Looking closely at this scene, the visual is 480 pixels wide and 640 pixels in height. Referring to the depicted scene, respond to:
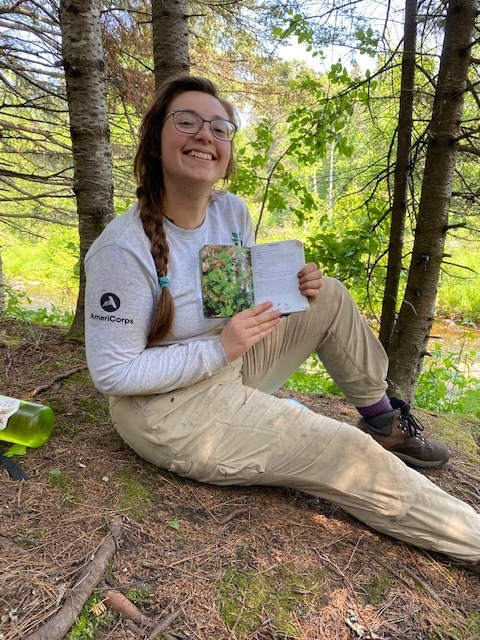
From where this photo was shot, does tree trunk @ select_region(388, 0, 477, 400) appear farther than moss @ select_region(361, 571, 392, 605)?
Yes

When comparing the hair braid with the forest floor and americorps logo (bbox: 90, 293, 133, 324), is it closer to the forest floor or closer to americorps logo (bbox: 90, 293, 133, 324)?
americorps logo (bbox: 90, 293, 133, 324)

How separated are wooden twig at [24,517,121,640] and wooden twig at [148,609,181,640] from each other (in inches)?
7.4

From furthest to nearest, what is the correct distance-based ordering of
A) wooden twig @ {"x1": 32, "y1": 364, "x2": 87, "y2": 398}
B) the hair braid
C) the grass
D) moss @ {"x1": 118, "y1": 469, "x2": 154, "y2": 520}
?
the grass < wooden twig @ {"x1": 32, "y1": 364, "x2": 87, "y2": 398} < the hair braid < moss @ {"x1": 118, "y1": 469, "x2": 154, "y2": 520}

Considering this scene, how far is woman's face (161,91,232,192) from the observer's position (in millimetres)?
1604

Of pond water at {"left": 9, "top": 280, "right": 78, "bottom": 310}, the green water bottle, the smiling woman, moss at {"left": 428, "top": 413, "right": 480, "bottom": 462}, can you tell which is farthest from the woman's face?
pond water at {"left": 9, "top": 280, "right": 78, "bottom": 310}

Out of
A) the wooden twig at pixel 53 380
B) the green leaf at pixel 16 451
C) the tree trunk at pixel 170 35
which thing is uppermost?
the tree trunk at pixel 170 35

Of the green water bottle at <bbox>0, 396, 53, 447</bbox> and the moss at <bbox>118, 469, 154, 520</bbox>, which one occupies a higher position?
the green water bottle at <bbox>0, 396, 53, 447</bbox>

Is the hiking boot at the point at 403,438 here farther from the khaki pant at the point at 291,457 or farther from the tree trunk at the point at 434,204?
the tree trunk at the point at 434,204

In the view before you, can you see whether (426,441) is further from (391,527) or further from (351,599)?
(351,599)

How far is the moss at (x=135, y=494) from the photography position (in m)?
1.44

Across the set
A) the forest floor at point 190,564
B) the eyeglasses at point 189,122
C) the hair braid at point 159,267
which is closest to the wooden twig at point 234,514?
the forest floor at point 190,564

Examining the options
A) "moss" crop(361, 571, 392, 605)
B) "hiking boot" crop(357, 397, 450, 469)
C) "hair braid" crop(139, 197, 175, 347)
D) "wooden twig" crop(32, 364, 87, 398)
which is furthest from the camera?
"wooden twig" crop(32, 364, 87, 398)

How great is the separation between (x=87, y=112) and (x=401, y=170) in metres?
2.05

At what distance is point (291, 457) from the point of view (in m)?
1.52
